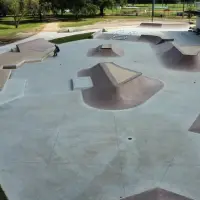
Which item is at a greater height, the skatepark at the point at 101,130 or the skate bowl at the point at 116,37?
the skate bowl at the point at 116,37

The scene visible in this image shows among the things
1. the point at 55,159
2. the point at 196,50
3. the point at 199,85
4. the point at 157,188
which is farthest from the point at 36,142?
the point at 196,50

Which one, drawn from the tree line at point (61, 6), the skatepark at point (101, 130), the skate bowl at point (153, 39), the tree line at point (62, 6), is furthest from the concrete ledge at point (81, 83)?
the tree line at point (62, 6)

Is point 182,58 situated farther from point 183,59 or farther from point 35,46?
point 35,46

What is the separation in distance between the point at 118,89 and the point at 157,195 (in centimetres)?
878

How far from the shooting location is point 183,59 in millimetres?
24203

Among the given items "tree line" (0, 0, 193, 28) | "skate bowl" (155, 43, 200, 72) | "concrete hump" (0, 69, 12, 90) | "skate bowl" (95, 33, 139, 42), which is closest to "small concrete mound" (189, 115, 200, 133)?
"skate bowl" (155, 43, 200, 72)

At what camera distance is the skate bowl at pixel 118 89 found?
17128 millimetres

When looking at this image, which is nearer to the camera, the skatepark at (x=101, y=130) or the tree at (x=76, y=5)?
the skatepark at (x=101, y=130)

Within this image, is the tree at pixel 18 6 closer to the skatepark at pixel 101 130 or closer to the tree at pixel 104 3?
the tree at pixel 104 3

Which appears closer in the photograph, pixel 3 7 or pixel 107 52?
pixel 107 52

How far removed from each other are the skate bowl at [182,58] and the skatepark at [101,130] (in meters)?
0.08

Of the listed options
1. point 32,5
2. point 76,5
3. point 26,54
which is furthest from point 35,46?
point 76,5

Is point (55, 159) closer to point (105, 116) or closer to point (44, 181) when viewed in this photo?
point (44, 181)

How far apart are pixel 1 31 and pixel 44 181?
39.9 metres
